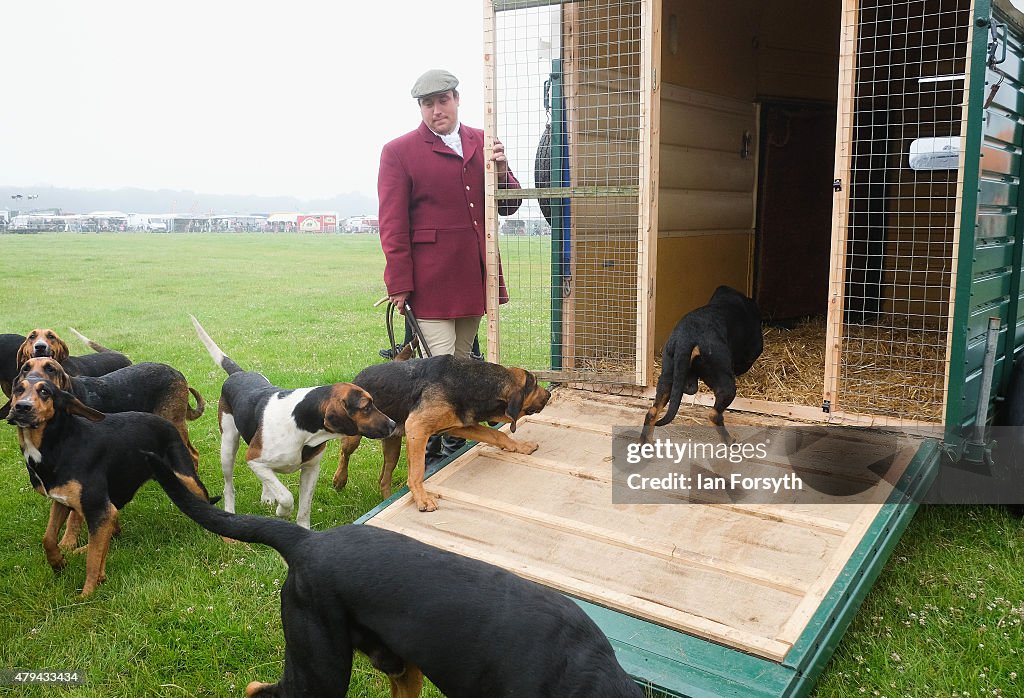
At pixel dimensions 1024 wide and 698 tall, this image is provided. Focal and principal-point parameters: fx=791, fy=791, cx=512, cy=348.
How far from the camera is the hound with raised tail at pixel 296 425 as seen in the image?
425 centimetres

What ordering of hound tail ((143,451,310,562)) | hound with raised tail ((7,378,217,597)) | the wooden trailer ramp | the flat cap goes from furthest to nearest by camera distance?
the flat cap → hound with raised tail ((7,378,217,597)) → the wooden trailer ramp → hound tail ((143,451,310,562))

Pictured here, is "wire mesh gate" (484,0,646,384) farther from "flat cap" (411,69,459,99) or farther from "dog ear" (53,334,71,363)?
"dog ear" (53,334,71,363)

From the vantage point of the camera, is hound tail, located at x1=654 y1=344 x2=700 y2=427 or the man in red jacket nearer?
hound tail, located at x1=654 y1=344 x2=700 y2=427

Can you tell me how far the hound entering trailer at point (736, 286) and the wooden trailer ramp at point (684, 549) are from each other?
0.04ft

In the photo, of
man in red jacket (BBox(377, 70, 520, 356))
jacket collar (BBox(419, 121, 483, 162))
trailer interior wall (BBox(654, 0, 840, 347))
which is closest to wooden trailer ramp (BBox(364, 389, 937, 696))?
man in red jacket (BBox(377, 70, 520, 356))

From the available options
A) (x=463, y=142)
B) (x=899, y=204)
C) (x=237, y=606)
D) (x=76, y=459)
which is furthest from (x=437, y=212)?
(x=899, y=204)

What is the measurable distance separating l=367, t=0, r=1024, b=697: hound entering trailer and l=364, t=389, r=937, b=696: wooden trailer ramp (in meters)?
0.01

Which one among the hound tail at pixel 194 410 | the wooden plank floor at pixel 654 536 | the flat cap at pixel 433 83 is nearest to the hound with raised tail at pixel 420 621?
the wooden plank floor at pixel 654 536

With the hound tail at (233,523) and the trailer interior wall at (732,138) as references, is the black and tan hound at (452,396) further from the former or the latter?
the trailer interior wall at (732,138)

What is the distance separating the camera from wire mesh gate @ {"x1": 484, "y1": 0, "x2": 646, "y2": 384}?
551 cm

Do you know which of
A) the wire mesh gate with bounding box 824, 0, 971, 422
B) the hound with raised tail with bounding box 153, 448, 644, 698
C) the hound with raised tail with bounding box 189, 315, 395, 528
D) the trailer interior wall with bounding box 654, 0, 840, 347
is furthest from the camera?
the trailer interior wall with bounding box 654, 0, 840, 347

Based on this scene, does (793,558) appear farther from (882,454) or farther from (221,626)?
(221,626)

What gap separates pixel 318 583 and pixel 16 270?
17546 millimetres

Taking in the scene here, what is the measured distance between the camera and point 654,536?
3.88 metres
